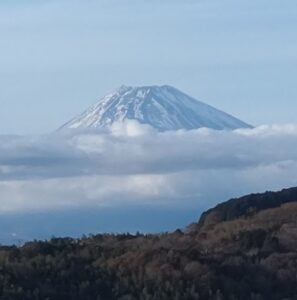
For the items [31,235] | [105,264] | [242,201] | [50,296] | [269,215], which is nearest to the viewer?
[50,296]

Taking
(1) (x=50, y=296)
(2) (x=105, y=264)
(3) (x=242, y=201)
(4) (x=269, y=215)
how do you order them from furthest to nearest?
(3) (x=242, y=201)
(4) (x=269, y=215)
(2) (x=105, y=264)
(1) (x=50, y=296)

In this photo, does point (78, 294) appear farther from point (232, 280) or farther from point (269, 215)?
point (269, 215)

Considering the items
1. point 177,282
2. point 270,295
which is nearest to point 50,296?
point 177,282

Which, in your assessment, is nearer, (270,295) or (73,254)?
(270,295)

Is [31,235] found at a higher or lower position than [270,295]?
higher

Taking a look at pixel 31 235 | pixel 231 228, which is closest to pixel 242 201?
pixel 231 228

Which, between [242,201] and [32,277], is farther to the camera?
[242,201]

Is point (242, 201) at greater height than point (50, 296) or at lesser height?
greater

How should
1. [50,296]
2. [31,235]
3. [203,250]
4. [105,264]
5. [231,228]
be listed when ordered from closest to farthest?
1. [50,296]
2. [105,264]
3. [203,250]
4. [231,228]
5. [31,235]

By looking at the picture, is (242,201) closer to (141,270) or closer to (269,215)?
(269,215)
